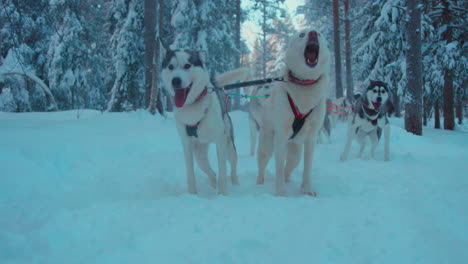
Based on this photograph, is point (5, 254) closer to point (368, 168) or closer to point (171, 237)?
point (171, 237)

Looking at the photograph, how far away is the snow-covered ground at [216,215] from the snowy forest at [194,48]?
216 inches

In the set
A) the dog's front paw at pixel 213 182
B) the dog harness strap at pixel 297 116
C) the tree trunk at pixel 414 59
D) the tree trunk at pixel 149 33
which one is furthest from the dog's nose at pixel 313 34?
the tree trunk at pixel 149 33

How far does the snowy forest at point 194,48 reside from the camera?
10422 millimetres

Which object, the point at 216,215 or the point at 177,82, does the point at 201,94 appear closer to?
the point at 177,82

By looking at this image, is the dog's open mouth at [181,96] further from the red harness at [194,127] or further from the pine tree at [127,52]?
the pine tree at [127,52]

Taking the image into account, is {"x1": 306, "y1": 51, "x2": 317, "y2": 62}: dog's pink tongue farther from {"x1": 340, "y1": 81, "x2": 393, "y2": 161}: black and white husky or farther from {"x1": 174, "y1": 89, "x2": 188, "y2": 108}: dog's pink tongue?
{"x1": 340, "y1": 81, "x2": 393, "y2": 161}: black and white husky

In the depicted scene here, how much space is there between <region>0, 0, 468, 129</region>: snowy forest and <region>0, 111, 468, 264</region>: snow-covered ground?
5478 mm

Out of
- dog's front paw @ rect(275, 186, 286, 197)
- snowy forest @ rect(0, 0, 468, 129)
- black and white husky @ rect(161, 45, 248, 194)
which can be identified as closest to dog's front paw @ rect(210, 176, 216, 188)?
black and white husky @ rect(161, 45, 248, 194)

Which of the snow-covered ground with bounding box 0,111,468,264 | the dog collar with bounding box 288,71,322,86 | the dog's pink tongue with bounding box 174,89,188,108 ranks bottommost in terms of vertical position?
the snow-covered ground with bounding box 0,111,468,264

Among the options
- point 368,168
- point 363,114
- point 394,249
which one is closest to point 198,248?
point 394,249

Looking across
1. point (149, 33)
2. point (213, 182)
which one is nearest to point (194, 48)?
point (149, 33)

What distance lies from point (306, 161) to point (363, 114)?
3116mm

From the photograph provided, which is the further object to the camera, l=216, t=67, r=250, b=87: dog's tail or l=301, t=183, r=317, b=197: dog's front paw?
l=216, t=67, r=250, b=87: dog's tail

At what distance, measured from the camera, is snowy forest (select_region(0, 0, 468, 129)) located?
1042 cm
